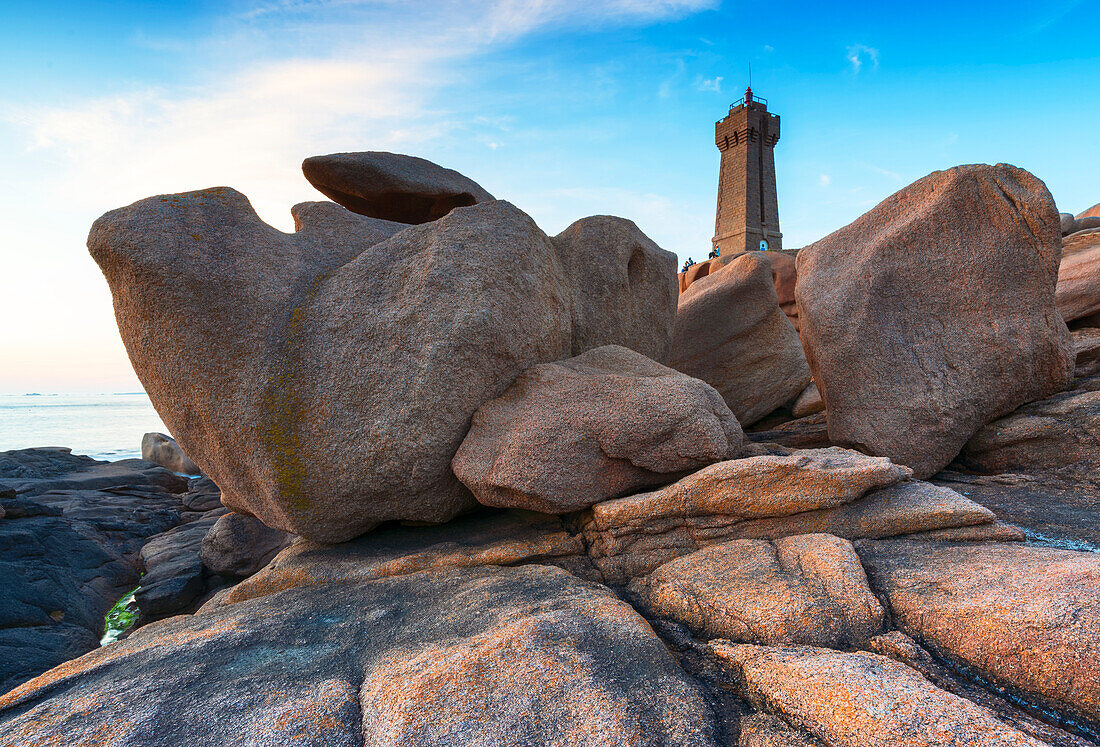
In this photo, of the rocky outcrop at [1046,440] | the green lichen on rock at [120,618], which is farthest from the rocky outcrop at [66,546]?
the rocky outcrop at [1046,440]

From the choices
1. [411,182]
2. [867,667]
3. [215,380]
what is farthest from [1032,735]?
[411,182]

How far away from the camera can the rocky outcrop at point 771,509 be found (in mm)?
3982

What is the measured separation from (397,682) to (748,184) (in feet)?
155

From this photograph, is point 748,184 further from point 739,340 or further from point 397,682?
point 397,682

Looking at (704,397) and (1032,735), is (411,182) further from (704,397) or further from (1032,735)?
(1032,735)

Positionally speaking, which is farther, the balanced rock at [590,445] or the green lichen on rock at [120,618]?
the green lichen on rock at [120,618]

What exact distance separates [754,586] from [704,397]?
195 cm

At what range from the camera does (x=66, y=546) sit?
32.6 ft

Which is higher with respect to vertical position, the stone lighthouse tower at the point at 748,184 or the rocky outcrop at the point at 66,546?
the stone lighthouse tower at the point at 748,184

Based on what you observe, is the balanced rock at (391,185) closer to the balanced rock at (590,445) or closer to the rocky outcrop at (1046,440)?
the balanced rock at (590,445)

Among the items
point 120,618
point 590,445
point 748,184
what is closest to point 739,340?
point 590,445

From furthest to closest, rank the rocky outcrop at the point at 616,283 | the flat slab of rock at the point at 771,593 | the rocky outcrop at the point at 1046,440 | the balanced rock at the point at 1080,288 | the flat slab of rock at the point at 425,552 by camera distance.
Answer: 1. the balanced rock at the point at 1080,288
2. the rocky outcrop at the point at 616,283
3. the rocky outcrop at the point at 1046,440
4. the flat slab of rock at the point at 425,552
5. the flat slab of rock at the point at 771,593

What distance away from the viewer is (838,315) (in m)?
6.48

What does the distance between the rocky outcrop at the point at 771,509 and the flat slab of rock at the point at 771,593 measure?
19cm
